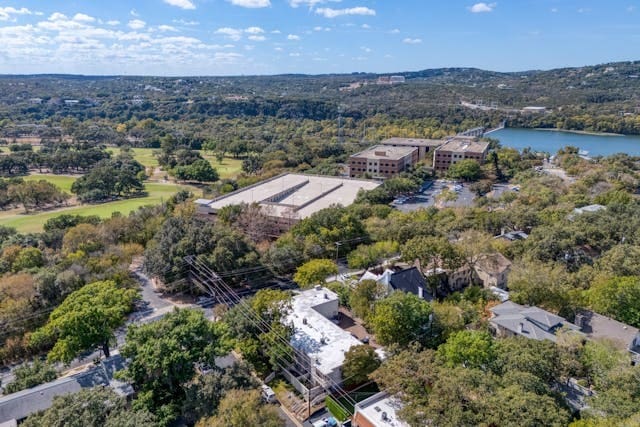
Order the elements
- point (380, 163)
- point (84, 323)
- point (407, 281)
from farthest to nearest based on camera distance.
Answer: point (380, 163) → point (407, 281) → point (84, 323)

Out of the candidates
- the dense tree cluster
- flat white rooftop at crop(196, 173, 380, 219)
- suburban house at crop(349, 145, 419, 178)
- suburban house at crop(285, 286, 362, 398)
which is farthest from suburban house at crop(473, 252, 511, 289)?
the dense tree cluster

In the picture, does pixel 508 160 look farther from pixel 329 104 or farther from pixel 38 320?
pixel 329 104

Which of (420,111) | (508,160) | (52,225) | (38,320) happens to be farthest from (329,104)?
(38,320)

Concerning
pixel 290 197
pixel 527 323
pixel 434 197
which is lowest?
pixel 434 197

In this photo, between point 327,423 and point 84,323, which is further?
point 84,323

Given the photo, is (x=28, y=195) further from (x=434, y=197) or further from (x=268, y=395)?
(x=434, y=197)

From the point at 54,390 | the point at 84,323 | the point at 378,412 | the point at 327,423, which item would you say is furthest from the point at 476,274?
the point at 54,390

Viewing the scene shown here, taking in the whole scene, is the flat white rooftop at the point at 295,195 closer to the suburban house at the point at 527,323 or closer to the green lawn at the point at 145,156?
the suburban house at the point at 527,323

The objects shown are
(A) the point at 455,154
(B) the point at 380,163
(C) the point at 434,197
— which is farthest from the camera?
(A) the point at 455,154
